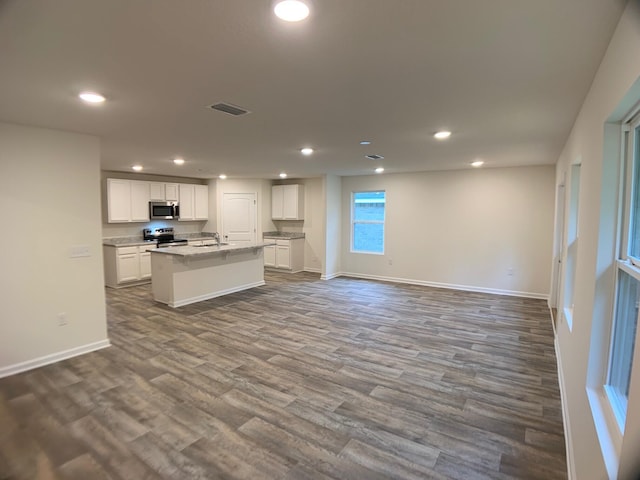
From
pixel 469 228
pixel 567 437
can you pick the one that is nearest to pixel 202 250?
pixel 469 228

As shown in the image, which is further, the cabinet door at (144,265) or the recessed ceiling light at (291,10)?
the cabinet door at (144,265)

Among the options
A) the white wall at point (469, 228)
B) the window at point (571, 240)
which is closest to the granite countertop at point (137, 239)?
the white wall at point (469, 228)

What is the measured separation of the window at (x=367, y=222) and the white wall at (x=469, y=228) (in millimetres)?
196

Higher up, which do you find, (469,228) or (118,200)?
(118,200)

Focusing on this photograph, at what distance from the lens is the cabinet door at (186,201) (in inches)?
324

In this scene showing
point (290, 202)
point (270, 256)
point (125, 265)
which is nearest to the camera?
point (125, 265)

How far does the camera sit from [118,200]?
7.00 metres

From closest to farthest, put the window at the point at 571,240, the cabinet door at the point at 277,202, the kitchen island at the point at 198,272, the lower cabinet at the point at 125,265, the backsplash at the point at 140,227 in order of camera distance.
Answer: the window at the point at 571,240 < the kitchen island at the point at 198,272 < the lower cabinet at the point at 125,265 < the backsplash at the point at 140,227 < the cabinet door at the point at 277,202

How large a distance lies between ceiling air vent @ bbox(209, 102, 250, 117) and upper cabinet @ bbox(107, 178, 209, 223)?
5391mm

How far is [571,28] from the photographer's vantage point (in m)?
1.46

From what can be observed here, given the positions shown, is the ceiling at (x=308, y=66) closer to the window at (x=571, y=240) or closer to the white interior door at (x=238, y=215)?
the window at (x=571, y=240)

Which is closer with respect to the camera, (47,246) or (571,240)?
(571,240)

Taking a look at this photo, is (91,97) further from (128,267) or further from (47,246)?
(128,267)

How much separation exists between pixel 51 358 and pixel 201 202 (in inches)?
222
